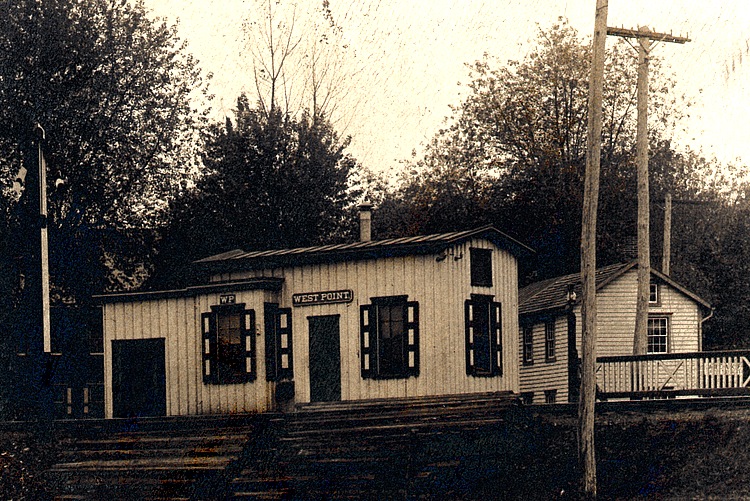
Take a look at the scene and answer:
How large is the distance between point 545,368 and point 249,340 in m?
12.6

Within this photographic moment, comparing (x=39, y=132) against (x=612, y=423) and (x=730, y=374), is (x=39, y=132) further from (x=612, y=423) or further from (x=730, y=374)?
(x=730, y=374)

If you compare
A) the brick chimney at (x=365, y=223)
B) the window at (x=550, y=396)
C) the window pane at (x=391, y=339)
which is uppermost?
the brick chimney at (x=365, y=223)

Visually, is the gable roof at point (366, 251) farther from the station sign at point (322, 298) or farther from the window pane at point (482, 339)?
the window pane at point (482, 339)

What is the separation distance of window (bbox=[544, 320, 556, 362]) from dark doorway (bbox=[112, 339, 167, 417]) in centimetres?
1294

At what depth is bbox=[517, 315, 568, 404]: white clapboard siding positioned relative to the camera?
1363 inches

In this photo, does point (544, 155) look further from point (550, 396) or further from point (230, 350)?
point (230, 350)

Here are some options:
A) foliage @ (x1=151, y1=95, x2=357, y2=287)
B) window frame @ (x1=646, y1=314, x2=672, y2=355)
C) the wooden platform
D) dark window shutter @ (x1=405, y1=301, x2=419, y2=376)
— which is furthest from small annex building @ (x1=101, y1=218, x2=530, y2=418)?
foliage @ (x1=151, y1=95, x2=357, y2=287)

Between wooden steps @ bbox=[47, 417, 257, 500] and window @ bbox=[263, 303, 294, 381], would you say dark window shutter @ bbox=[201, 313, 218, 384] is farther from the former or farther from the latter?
wooden steps @ bbox=[47, 417, 257, 500]

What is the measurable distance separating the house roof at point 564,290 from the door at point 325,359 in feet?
29.7

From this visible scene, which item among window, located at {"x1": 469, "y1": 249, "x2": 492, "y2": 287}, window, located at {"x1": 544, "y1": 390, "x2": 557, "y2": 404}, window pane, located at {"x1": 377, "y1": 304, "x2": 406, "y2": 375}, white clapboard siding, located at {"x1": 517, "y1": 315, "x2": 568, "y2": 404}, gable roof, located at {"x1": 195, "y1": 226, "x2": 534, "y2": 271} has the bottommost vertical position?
window, located at {"x1": 544, "y1": 390, "x2": 557, "y2": 404}

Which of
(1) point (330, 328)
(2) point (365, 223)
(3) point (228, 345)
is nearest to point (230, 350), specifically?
(3) point (228, 345)

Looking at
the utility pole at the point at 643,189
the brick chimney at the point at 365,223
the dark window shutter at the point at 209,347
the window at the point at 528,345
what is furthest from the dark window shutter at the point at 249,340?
the window at the point at 528,345

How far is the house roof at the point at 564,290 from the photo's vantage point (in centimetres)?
3422

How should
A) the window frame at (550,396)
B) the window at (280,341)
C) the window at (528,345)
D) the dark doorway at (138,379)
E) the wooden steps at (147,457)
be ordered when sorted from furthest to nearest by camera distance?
the window at (528,345), the window frame at (550,396), the dark doorway at (138,379), the window at (280,341), the wooden steps at (147,457)
